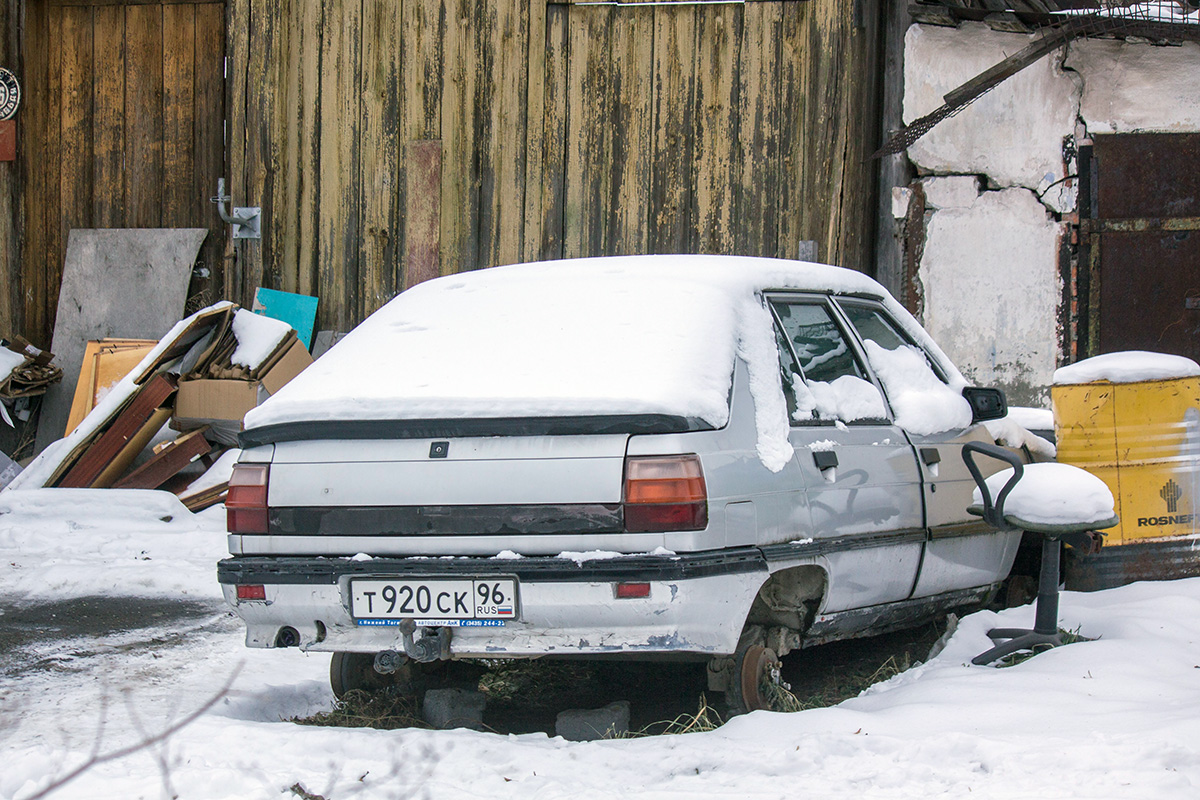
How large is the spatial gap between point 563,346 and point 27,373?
6.46 m

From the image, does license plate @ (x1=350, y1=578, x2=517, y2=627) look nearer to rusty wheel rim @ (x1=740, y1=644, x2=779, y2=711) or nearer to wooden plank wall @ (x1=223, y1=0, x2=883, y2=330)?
rusty wheel rim @ (x1=740, y1=644, x2=779, y2=711)

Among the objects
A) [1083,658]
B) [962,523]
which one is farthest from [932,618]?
[1083,658]

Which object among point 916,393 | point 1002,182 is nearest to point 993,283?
point 1002,182

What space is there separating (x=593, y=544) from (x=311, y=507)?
851 millimetres

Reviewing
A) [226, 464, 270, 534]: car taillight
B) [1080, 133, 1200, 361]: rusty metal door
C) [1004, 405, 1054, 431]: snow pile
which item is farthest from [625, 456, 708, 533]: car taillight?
[1080, 133, 1200, 361]: rusty metal door

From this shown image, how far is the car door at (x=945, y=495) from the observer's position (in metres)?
4.14

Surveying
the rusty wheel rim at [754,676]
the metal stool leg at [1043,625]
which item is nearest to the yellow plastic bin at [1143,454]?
the metal stool leg at [1043,625]

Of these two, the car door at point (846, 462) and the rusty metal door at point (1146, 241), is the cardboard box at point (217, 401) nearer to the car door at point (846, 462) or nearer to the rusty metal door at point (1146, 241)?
the car door at point (846, 462)

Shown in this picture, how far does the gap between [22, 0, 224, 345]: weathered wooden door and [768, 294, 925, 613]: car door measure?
6.40 meters

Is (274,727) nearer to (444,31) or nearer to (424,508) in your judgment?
(424,508)

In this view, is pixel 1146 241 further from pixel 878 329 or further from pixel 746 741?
pixel 746 741

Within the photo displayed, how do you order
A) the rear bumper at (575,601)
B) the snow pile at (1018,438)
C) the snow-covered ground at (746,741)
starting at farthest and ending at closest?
the snow pile at (1018,438) < the rear bumper at (575,601) < the snow-covered ground at (746,741)

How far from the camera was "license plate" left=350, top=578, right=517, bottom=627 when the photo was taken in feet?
10.3

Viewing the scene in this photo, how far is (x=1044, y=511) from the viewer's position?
13.1 feet
